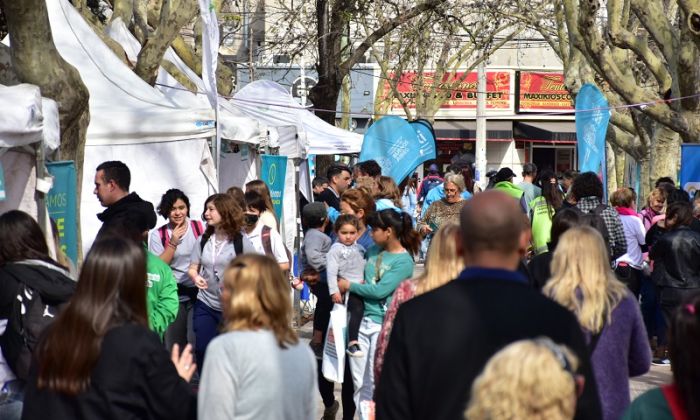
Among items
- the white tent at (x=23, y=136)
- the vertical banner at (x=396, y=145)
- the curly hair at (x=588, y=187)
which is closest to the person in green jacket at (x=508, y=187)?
the curly hair at (x=588, y=187)

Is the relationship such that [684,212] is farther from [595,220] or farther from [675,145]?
[675,145]

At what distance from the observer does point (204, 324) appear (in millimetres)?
7625

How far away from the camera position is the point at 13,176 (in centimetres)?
676

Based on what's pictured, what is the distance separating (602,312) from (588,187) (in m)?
5.08

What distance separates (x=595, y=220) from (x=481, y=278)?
159 inches

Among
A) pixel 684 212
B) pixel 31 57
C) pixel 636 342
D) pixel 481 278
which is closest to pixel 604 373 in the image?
pixel 636 342

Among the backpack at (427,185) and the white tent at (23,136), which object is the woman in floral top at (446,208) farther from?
the backpack at (427,185)

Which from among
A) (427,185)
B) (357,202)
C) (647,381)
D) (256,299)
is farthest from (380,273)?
(427,185)

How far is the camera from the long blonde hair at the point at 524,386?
8.66 ft

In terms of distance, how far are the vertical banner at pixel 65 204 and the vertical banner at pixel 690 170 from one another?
7943mm

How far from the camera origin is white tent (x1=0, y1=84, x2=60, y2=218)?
627 cm

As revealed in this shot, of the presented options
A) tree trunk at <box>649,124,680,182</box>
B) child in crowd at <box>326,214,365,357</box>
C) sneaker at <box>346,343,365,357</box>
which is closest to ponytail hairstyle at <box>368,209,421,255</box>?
child in crowd at <box>326,214,365,357</box>

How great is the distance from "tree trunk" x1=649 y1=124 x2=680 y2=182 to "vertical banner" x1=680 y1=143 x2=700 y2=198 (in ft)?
21.7

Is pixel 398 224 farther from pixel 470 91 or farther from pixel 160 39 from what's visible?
pixel 470 91
